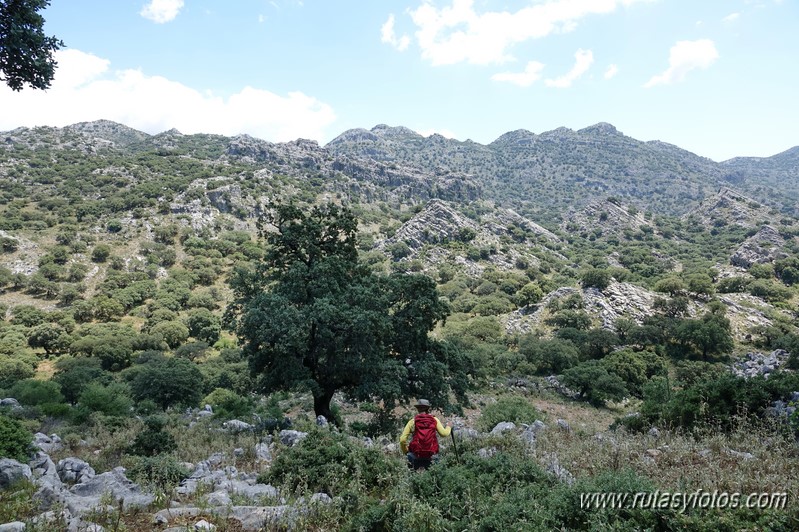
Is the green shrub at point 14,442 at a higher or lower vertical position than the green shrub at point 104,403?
higher

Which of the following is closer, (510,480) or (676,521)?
(676,521)

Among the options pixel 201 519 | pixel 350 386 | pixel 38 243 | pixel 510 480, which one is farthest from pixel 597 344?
pixel 38 243

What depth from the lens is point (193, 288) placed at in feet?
207

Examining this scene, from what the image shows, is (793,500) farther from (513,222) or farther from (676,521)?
(513,222)

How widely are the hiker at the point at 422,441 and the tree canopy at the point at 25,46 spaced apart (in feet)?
45.0

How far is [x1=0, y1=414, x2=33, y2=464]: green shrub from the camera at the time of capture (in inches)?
312

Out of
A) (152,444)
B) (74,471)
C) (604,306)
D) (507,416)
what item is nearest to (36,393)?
(152,444)

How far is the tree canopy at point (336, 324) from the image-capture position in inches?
569

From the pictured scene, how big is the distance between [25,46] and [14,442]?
1006 centimetres

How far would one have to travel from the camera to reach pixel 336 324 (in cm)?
1466

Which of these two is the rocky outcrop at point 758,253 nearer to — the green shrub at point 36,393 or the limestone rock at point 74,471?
the limestone rock at point 74,471

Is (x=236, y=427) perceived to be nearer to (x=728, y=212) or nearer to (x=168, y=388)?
(x=168, y=388)

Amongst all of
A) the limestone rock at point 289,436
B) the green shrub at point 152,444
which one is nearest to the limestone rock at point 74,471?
the green shrub at point 152,444

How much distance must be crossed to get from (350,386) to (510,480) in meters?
10.1
